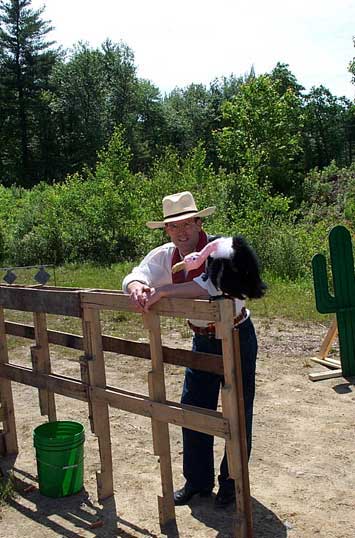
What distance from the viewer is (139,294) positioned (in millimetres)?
3434

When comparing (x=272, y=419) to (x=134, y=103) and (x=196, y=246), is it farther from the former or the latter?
(x=134, y=103)

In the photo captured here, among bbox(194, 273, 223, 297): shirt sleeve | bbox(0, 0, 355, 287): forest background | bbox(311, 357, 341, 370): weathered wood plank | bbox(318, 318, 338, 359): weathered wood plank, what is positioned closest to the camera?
bbox(194, 273, 223, 297): shirt sleeve

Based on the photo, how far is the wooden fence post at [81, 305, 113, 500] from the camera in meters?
3.92

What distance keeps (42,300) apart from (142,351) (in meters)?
0.85

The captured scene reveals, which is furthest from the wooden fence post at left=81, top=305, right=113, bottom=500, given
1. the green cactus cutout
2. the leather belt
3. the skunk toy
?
the green cactus cutout

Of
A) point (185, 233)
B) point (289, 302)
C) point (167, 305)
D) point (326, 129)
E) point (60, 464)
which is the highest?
point (326, 129)

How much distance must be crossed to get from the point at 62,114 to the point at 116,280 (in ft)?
131

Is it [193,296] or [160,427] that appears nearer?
[193,296]

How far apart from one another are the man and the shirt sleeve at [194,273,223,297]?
0.9 inches

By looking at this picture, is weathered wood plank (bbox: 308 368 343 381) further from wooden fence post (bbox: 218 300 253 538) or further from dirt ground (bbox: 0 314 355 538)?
wooden fence post (bbox: 218 300 253 538)

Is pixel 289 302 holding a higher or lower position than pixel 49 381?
lower

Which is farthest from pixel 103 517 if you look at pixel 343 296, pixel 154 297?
pixel 343 296

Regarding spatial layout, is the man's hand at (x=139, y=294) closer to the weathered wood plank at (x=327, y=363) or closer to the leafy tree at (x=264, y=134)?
the weathered wood plank at (x=327, y=363)

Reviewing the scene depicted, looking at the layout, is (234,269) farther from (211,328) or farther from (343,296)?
(343,296)
